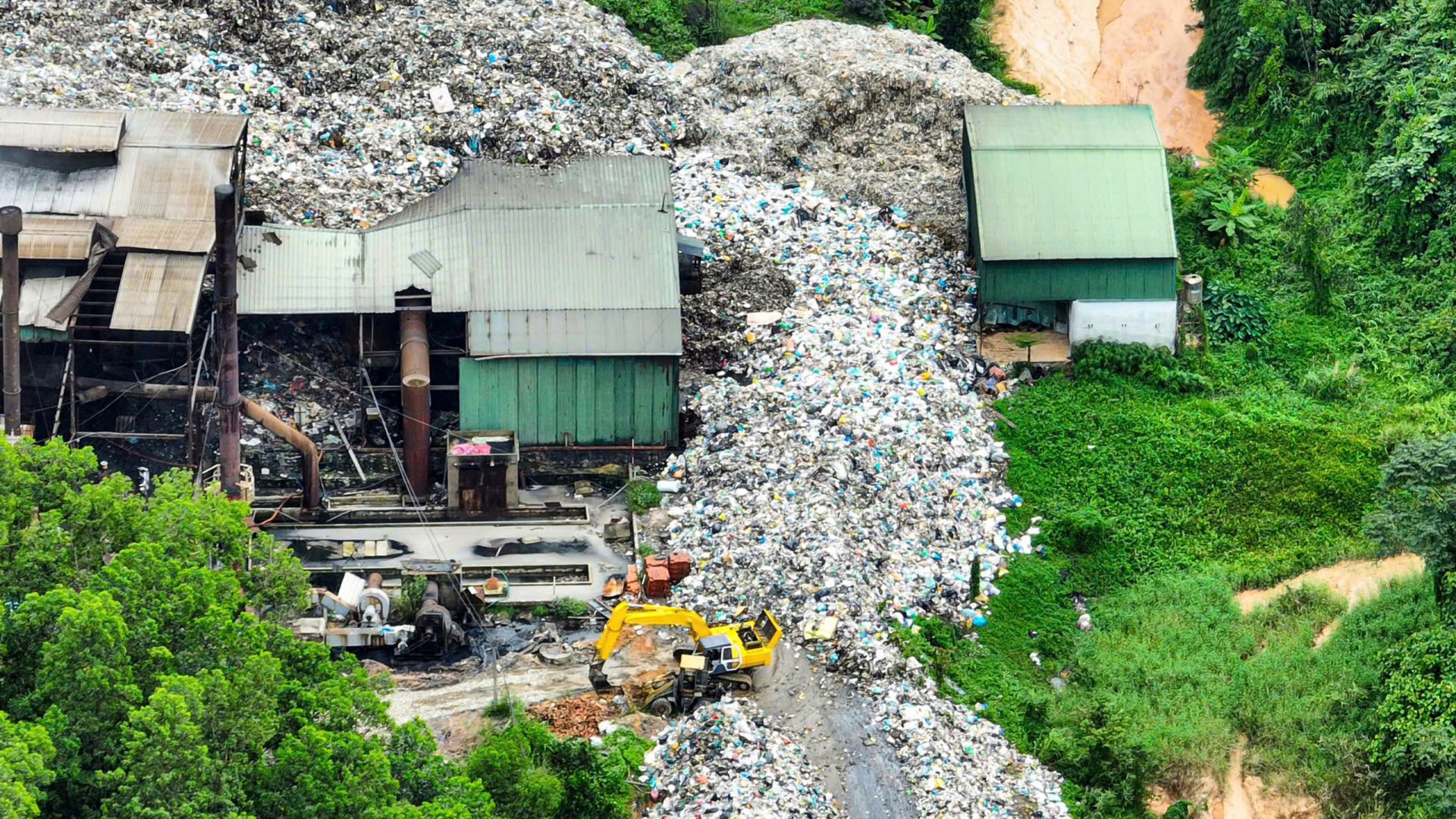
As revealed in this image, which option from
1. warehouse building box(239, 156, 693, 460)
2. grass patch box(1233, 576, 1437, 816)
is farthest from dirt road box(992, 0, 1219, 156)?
grass patch box(1233, 576, 1437, 816)

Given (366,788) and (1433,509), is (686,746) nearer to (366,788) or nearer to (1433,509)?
(366,788)

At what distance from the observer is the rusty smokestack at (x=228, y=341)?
3189cm

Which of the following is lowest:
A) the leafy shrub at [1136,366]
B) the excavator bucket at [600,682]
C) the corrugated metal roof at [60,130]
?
the excavator bucket at [600,682]

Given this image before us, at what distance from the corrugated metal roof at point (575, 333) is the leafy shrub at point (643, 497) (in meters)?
2.36

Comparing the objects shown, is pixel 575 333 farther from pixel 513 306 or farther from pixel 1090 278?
pixel 1090 278

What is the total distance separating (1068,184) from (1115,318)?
8.99ft

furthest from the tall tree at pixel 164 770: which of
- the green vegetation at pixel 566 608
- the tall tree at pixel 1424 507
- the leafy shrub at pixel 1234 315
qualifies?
the leafy shrub at pixel 1234 315

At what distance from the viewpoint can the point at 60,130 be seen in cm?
3750

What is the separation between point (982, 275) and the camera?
1591 inches

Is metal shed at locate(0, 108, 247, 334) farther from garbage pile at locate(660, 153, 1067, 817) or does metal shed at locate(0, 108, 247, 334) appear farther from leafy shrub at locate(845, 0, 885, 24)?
leafy shrub at locate(845, 0, 885, 24)

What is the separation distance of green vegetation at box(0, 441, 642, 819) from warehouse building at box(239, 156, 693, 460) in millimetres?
8157

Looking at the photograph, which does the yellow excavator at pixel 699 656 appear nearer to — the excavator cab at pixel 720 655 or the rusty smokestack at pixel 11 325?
the excavator cab at pixel 720 655

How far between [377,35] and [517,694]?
638 inches

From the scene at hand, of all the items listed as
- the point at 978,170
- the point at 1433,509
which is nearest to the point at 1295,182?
the point at 978,170
